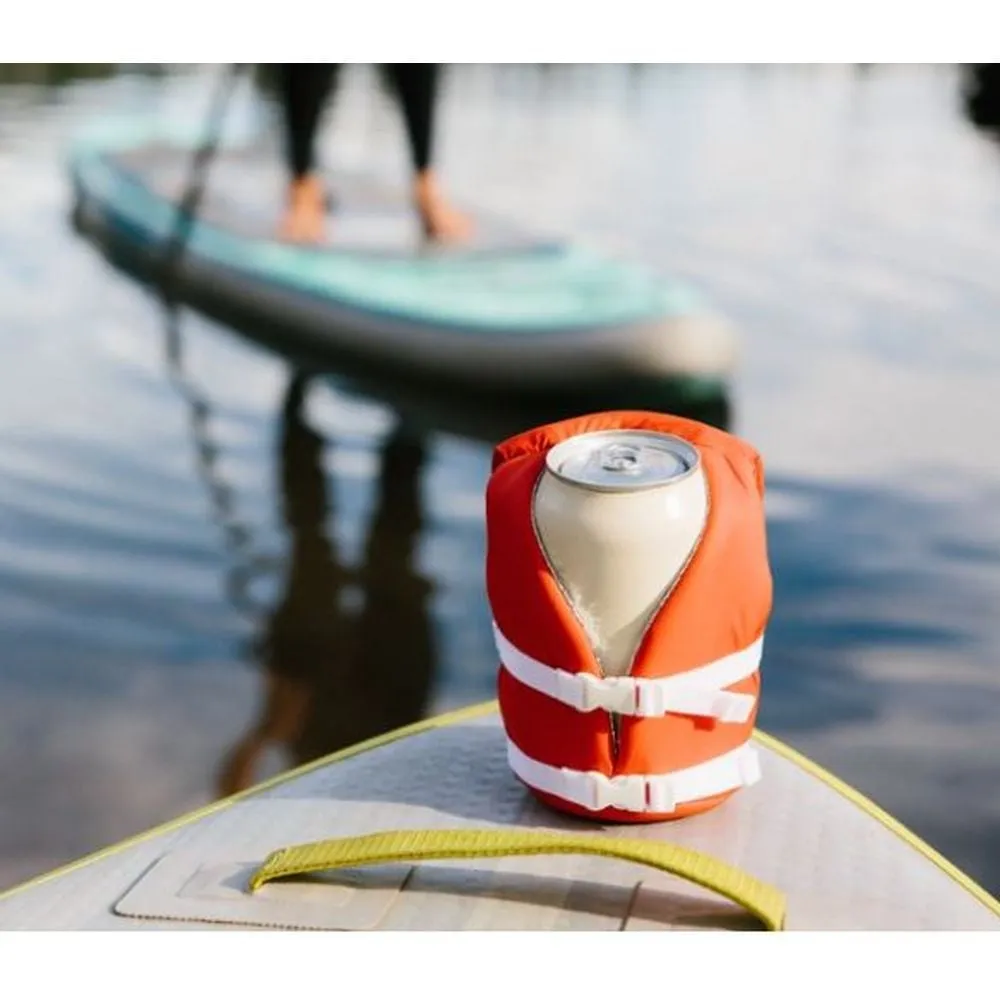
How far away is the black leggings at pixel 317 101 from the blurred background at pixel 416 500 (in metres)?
0.54

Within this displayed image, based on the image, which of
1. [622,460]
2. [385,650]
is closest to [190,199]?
[385,650]

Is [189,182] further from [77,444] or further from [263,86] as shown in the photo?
[263,86]

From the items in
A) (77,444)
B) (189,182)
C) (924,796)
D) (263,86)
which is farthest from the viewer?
(263,86)

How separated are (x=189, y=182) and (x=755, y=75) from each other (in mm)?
3928

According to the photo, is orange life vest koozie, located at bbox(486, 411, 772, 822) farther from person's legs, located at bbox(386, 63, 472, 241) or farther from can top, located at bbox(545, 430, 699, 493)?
person's legs, located at bbox(386, 63, 472, 241)

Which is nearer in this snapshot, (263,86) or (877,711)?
(877,711)

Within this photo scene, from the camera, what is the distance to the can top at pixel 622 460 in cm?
115

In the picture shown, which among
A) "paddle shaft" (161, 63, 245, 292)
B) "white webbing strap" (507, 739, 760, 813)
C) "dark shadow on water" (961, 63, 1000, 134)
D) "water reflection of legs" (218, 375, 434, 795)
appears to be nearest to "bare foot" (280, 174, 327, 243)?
"paddle shaft" (161, 63, 245, 292)

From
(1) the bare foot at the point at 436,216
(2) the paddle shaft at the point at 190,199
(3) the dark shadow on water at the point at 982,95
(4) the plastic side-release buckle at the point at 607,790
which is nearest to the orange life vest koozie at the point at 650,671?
(4) the plastic side-release buckle at the point at 607,790

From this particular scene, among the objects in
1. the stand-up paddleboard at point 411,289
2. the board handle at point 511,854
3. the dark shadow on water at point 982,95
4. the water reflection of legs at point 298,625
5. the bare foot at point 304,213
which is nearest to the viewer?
the board handle at point 511,854

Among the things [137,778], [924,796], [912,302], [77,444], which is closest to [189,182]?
[77,444]

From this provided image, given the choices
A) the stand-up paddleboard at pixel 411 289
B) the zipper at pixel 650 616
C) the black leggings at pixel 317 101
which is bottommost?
the stand-up paddleboard at pixel 411 289

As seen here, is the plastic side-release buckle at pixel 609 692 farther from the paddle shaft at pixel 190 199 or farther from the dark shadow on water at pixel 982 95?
the dark shadow on water at pixel 982 95

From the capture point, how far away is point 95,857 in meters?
1.22
